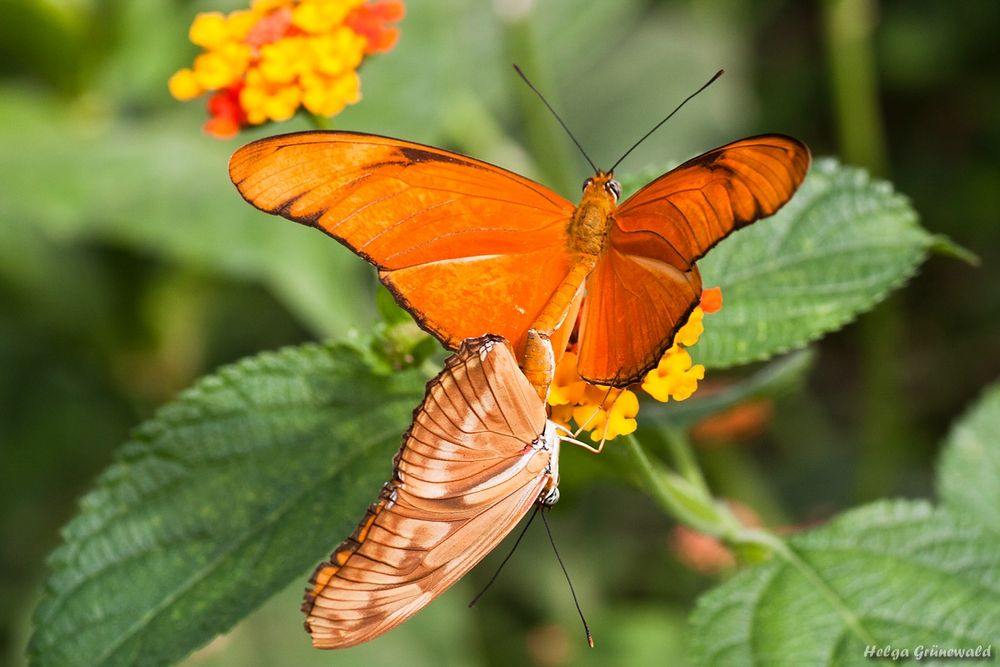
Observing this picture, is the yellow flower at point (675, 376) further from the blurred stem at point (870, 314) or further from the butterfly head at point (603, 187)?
the blurred stem at point (870, 314)

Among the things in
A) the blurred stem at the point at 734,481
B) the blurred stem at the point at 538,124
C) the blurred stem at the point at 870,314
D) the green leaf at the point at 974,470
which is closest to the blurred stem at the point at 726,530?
the green leaf at the point at 974,470

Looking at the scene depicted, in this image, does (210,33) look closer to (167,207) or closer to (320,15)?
(320,15)

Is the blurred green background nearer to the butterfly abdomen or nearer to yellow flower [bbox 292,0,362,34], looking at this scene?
the butterfly abdomen

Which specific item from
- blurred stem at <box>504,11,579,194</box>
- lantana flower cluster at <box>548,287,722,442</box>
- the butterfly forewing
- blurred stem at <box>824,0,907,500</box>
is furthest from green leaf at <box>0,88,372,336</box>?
blurred stem at <box>824,0,907,500</box>

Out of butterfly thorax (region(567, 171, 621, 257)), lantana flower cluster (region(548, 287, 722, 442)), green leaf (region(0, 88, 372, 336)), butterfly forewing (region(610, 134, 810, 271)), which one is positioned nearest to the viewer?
butterfly forewing (region(610, 134, 810, 271))

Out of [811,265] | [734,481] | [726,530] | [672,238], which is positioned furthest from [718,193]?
[734,481]

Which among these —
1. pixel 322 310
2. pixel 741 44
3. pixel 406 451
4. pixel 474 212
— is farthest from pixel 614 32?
pixel 406 451
